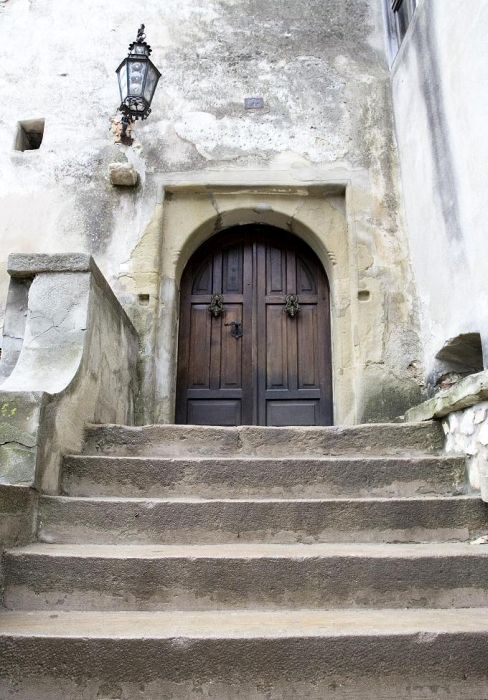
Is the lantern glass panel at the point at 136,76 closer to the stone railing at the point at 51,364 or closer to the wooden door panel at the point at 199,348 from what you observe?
the wooden door panel at the point at 199,348

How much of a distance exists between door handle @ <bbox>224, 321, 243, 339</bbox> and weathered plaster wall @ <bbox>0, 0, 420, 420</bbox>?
0.66 m

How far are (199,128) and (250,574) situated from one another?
165 inches

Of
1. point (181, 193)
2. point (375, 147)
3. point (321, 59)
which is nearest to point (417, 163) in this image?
point (375, 147)

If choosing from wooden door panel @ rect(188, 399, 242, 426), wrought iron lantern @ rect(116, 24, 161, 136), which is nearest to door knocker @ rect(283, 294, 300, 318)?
wooden door panel @ rect(188, 399, 242, 426)

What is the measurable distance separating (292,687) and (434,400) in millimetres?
1941

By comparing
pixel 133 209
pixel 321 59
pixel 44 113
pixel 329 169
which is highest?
pixel 321 59

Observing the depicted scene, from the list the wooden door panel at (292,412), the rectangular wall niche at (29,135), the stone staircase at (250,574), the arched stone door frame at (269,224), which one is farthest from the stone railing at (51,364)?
the rectangular wall niche at (29,135)

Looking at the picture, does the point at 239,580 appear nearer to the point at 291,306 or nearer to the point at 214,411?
the point at 214,411

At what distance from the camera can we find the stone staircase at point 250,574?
5.50ft

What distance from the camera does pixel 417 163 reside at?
4438 mm

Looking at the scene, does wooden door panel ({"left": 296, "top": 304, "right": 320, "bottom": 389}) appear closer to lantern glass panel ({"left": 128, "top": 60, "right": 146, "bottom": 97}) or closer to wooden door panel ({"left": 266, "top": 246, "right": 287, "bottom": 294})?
wooden door panel ({"left": 266, "top": 246, "right": 287, "bottom": 294})

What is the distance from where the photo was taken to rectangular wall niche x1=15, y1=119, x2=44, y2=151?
17.0 feet

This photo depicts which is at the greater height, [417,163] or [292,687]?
[417,163]

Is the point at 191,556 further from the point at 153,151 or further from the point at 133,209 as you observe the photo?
the point at 153,151
